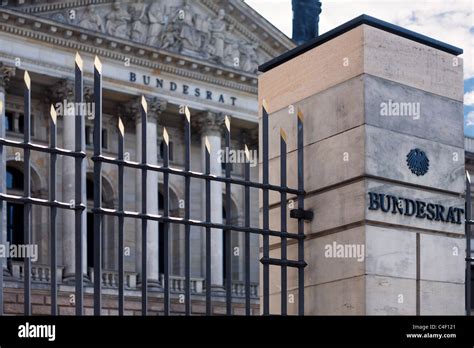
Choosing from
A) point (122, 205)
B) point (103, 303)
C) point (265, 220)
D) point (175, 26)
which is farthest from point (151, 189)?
point (122, 205)

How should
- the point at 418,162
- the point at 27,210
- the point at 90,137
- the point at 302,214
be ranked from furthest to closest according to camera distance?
the point at 90,137, the point at 418,162, the point at 302,214, the point at 27,210

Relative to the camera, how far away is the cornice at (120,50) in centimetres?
3847

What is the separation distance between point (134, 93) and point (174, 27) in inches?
119

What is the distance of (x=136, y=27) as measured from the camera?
41.8 metres

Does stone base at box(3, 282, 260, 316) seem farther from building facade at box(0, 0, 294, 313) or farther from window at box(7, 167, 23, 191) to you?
window at box(7, 167, 23, 191)

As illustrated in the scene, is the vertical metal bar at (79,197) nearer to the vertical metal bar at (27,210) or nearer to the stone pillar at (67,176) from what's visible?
the vertical metal bar at (27,210)

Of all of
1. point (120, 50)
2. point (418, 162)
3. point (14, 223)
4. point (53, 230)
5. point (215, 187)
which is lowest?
point (53, 230)

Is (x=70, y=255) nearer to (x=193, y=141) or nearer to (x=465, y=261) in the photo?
(x=193, y=141)

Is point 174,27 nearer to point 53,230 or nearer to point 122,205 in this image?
point 122,205

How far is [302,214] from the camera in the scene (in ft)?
28.4

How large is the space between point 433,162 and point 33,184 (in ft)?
109

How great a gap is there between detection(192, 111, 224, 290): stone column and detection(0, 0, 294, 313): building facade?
61 mm

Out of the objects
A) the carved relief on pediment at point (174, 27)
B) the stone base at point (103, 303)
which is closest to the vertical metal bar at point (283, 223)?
the stone base at point (103, 303)

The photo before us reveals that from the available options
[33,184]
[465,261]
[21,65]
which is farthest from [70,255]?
[465,261]
